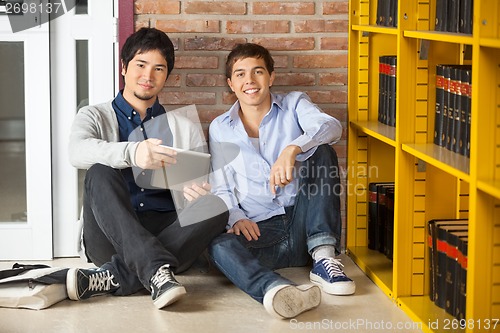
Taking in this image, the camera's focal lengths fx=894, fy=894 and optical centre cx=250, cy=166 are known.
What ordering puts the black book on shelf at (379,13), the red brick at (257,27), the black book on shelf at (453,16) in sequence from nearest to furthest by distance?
the black book on shelf at (453,16) < the black book on shelf at (379,13) < the red brick at (257,27)

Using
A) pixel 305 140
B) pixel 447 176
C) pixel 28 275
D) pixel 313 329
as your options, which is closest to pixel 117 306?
pixel 28 275

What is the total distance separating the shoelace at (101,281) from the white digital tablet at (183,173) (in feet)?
1.41

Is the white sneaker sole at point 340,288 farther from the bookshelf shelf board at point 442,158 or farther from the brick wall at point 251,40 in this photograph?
the brick wall at point 251,40

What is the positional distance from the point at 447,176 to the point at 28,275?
151cm

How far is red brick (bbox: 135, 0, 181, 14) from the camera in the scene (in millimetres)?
3754

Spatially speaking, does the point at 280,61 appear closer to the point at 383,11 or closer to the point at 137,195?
the point at 383,11

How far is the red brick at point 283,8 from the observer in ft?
12.5

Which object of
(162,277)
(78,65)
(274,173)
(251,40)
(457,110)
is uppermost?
(251,40)

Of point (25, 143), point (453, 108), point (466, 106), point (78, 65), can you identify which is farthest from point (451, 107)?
point (25, 143)

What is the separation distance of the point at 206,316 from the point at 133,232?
398 mm

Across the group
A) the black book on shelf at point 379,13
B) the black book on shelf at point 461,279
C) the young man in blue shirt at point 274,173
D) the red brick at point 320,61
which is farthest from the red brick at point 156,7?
the black book on shelf at point 461,279

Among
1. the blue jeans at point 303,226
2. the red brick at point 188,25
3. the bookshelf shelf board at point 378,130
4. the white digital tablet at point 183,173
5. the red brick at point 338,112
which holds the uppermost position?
the red brick at point 188,25

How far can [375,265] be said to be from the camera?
11.8ft

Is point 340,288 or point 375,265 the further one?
point 375,265
